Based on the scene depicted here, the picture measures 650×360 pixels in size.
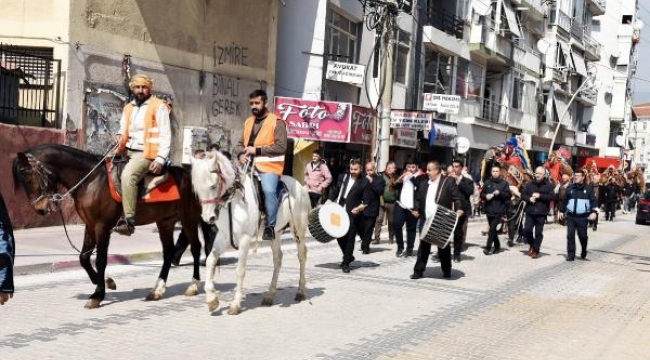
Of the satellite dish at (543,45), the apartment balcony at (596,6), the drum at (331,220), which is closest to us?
the drum at (331,220)

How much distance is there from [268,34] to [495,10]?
20.2m

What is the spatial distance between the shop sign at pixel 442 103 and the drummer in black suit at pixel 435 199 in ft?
50.9

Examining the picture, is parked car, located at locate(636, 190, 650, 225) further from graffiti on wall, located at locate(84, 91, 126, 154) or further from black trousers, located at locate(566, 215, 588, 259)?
graffiti on wall, located at locate(84, 91, 126, 154)

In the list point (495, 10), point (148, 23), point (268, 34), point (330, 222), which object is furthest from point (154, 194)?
point (495, 10)

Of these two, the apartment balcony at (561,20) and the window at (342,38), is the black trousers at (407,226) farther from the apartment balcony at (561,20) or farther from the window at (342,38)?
the apartment balcony at (561,20)

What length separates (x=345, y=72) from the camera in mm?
23906

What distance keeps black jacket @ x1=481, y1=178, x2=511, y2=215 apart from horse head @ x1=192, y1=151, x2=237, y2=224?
30.8 feet

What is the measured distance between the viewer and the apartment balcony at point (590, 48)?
191 feet

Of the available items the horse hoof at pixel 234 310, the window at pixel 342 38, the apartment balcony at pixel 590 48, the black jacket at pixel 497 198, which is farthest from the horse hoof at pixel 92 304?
the apartment balcony at pixel 590 48

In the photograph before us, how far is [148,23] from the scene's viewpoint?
18.1m

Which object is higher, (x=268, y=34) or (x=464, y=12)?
(x=464, y=12)

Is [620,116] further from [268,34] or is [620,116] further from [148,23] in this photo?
[148,23]

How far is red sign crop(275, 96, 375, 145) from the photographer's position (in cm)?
2247

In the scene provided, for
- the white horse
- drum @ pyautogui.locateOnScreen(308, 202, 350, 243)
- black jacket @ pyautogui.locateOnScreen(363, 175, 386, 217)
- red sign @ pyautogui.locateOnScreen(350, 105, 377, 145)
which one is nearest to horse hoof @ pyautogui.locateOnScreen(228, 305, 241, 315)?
the white horse
